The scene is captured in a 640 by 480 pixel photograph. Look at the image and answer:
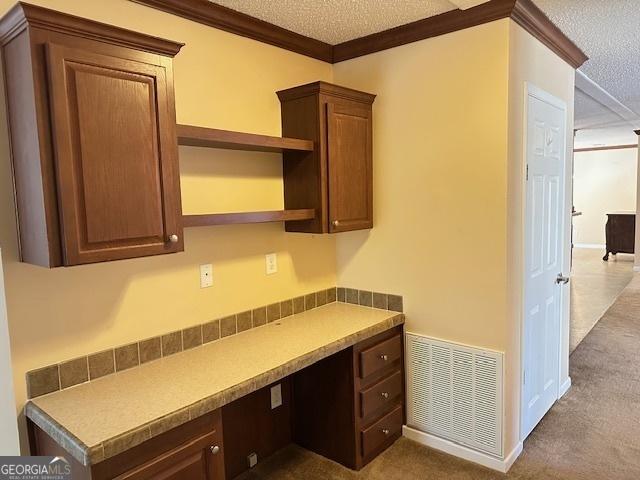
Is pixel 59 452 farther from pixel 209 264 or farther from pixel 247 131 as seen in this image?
pixel 247 131

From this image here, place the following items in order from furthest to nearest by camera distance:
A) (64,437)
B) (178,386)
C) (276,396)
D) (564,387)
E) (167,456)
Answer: (564,387)
(276,396)
(178,386)
(167,456)
(64,437)

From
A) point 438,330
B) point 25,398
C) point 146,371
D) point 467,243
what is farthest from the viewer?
point 438,330

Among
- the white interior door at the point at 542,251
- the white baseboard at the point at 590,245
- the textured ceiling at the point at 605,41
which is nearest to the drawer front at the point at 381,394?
the white interior door at the point at 542,251

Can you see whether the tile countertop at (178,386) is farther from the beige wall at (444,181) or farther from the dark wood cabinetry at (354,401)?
the beige wall at (444,181)

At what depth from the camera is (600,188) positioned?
10.9m

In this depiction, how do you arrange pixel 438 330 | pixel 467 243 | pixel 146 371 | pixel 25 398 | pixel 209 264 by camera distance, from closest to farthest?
pixel 25 398, pixel 146 371, pixel 209 264, pixel 467 243, pixel 438 330

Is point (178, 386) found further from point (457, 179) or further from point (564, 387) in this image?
point (564, 387)

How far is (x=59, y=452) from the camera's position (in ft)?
5.17

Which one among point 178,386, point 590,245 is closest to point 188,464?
point 178,386

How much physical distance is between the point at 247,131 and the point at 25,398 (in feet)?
5.18

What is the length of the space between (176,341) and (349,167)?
133 cm

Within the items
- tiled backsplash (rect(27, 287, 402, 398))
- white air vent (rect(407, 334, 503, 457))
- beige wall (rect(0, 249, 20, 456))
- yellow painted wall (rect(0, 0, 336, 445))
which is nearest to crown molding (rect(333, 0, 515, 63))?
yellow painted wall (rect(0, 0, 336, 445))

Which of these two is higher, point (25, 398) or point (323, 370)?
point (25, 398)

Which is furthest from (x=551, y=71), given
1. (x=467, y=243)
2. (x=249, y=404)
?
(x=249, y=404)
